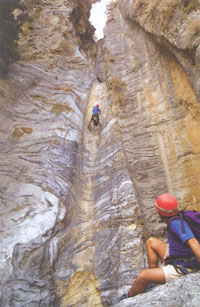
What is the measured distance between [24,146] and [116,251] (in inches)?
209

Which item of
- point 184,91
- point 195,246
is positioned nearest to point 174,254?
point 195,246

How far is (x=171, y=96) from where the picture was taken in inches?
408

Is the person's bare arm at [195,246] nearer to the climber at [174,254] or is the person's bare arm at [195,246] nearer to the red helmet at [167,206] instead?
the climber at [174,254]

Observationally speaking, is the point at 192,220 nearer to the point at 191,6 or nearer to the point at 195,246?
the point at 195,246

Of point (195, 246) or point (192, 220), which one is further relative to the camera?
point (192, 220)

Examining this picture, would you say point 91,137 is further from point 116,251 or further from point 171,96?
point 116,251

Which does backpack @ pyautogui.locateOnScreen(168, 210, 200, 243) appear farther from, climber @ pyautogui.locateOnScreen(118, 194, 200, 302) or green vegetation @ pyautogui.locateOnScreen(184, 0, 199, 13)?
green vegetation @ pyautogui.locateOnScreen(184, 0, 199, 13)

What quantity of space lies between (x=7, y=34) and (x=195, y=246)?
12.6m

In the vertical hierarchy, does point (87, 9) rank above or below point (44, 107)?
above

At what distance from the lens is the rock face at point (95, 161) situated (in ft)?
20.8

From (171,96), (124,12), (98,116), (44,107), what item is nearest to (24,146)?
(44,107)

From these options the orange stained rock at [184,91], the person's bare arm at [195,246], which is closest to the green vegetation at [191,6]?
the orange stained rock at [184,91]

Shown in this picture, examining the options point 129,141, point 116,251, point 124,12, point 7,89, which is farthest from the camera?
point 124,12

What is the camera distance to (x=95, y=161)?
33.7 feet
